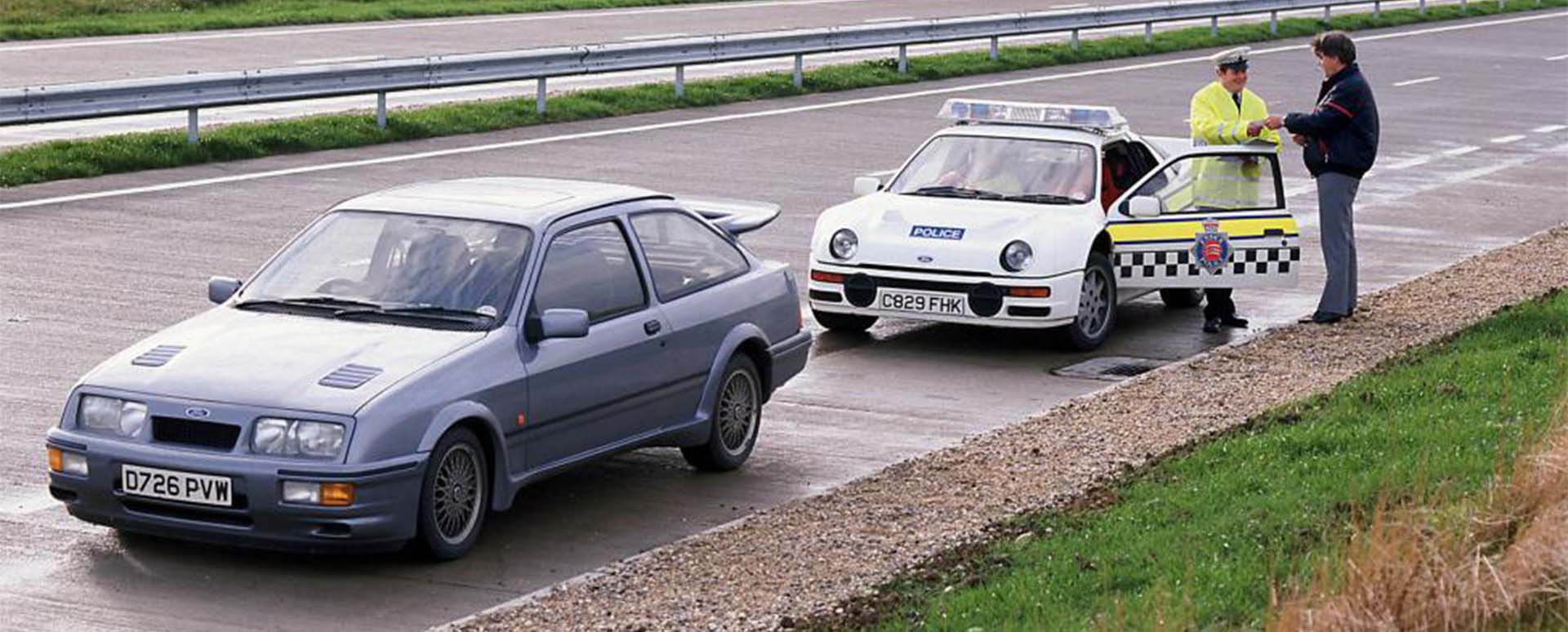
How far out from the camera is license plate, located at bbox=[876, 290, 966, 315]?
1466 cm

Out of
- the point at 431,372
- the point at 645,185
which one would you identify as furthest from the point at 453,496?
the point at 645,185

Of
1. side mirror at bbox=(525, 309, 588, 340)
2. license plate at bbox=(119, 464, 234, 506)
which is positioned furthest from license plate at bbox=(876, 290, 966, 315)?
license plate at bbox=(119, 464, 234, 506)

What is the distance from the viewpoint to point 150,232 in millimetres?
18266

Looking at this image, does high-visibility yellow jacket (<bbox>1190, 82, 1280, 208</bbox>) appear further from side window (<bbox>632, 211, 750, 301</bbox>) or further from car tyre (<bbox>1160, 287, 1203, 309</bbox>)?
side window (<bbox>632, 211, 750, 301</bbox>)

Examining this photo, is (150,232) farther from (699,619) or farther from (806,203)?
(699,619)

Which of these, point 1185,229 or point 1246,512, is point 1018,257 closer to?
point 1185,229

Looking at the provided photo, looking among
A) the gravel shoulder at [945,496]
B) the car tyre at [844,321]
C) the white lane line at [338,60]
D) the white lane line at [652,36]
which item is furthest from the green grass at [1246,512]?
the white lane line at [652,36]

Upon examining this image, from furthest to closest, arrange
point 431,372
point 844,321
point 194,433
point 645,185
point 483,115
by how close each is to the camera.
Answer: point 483,115 < point 645,185 < point 844,321 < point 431,372 < point 194,433

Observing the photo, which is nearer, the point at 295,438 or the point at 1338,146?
the point at 295,438

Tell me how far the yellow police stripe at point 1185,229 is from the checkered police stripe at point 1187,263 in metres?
0.09

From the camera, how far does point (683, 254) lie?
11.2 m

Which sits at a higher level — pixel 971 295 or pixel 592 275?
pixel 592 275

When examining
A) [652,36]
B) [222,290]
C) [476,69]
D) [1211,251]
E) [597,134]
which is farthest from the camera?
[652,36]

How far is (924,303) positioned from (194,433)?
6390mm
